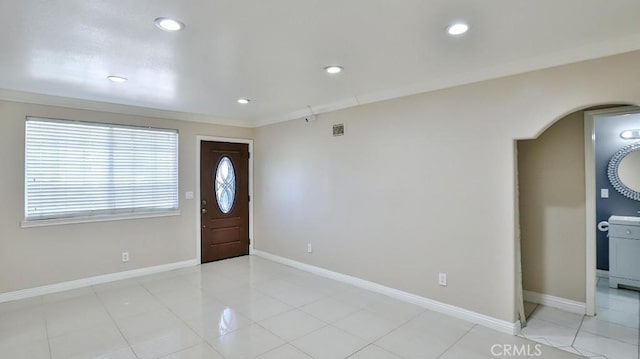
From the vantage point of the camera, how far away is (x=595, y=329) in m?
2.91

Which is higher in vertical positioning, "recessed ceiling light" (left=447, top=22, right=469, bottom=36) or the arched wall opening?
"recessed ceiling light" (left=447, top=22, right=469, bottom=36)

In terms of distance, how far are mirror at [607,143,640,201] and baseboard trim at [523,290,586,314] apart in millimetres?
1924

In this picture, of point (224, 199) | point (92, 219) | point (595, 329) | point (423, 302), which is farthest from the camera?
point (224, 199)

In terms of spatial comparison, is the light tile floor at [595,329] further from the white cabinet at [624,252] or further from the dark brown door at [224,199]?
the dark brown door at [224,199]

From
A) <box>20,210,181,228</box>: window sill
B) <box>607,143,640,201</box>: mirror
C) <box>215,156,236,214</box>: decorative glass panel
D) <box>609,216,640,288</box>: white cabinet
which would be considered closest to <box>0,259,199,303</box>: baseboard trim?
<box>20,210,181,228</box>: window sill

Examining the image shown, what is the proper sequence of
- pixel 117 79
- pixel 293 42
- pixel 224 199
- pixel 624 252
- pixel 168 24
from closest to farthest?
1. pixel 168 24
2. pixel 293 42
3. pixel 117 79
4. pixel 624 252
5. pixel 224 199

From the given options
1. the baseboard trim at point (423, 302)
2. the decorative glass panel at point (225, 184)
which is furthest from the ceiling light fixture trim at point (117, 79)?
the baseboard trim at point (423, 302)

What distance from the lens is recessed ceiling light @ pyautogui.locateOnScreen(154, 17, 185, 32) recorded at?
6.61 feet

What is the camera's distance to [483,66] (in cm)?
290

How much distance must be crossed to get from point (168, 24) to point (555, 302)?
14.2 feet

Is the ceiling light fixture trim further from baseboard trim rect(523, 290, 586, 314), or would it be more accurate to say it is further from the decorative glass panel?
baseboard trim rect(523, 290, 586, 314)

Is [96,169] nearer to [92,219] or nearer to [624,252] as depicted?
[92,219]

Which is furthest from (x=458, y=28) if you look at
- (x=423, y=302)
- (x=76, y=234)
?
(x=76, y=234)

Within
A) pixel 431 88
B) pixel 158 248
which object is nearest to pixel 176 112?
pixel 158 248
